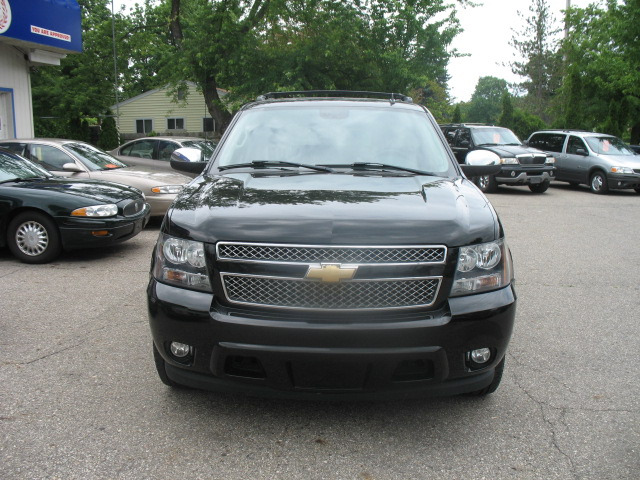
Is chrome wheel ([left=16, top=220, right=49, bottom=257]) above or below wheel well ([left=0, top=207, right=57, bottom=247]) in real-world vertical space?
below

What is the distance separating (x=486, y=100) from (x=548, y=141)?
100m

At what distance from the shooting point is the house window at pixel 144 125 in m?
46.6

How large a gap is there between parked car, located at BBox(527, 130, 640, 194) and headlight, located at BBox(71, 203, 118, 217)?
544 inches

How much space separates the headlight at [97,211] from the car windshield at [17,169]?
123 centimetres

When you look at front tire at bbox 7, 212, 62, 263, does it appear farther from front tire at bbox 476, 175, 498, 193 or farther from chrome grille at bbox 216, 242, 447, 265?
front tire at bbox 476, 175, 498, 193

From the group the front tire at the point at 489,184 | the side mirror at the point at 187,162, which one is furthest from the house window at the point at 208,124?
the side mirror at the point at 187,162

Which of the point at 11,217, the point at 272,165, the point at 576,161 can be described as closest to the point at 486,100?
the point at 576,161

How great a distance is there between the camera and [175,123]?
45.8 meters

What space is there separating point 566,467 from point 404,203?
150cm

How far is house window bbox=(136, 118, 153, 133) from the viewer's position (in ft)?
153

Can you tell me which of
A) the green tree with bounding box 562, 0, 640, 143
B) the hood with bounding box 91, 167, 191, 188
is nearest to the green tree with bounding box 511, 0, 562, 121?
the green tree with bounding box 562, 0, 640, 143

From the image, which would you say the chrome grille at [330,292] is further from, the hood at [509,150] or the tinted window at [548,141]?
the tinted window at [548,141]

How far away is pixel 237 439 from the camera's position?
3.06 meters

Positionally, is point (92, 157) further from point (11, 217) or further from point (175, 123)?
point (175, 123)
